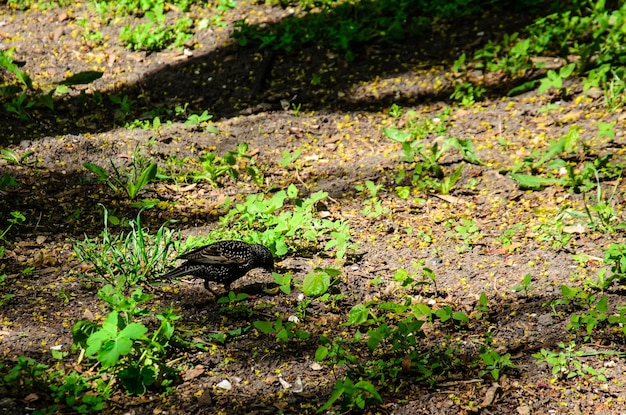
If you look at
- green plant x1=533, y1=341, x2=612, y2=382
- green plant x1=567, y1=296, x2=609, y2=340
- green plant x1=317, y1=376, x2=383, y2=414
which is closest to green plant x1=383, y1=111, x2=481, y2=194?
green plant x1=567, y1=296, x2=609, y2=340

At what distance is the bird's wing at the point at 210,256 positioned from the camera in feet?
13.7

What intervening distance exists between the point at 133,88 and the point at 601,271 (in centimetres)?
530

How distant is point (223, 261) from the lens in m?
4.18

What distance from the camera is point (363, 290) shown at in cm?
450

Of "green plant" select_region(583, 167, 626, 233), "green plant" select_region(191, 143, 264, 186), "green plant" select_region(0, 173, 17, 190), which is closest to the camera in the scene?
"green plant" select_region(583, 167, 626, 233)

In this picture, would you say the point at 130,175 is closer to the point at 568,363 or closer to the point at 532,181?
the point at 532,181

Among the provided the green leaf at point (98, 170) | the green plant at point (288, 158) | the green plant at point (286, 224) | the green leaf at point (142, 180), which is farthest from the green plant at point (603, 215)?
the green leaf at point (98, 170)

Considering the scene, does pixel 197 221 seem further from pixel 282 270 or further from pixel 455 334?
pixel 455 334

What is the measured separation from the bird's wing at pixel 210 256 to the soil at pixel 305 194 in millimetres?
304

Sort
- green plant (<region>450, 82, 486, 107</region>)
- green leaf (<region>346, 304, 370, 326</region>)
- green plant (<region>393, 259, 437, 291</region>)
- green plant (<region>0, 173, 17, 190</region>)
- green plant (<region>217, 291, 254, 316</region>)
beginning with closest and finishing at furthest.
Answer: green leaf (<region>346, 304, 370, 326</region>) < green plant (<region>217, 291, 254, 316</region>) < green plant (<region>393, 259, 437, 291</region>) < green plant (<region>0, 173, 17, 190</region>) < green plant (<region>450, 82, 486, 107</region>)

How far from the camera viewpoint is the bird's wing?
13.7 feet

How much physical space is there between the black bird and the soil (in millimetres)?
209

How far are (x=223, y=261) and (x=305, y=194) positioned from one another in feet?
5.54

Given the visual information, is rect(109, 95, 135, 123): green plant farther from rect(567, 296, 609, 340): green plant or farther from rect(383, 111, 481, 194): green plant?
rect(567, 296, 609, 340): green plant
